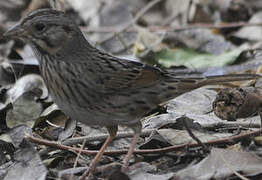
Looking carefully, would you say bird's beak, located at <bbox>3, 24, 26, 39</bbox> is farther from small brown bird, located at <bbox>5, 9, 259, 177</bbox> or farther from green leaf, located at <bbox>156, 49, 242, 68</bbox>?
green leaf, located at <bbox>156, 49, 242, 68</bbox>

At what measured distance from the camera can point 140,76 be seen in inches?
191

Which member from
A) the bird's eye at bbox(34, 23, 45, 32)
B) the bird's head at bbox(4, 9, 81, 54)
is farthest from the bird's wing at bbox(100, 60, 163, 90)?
→ the bird's eye at bbox(34, 23, 45, 32)

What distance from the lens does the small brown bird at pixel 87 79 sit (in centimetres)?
450

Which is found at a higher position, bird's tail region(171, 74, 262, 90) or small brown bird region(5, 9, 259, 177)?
small brown bird region(5, 9, 259, 177)

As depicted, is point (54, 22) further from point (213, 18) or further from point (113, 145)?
point (213, 18)

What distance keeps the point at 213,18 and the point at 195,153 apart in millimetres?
4586

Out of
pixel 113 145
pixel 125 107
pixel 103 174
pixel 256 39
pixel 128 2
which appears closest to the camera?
pixel 103 174

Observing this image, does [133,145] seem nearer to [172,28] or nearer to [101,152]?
[101,152]

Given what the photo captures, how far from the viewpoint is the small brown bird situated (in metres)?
4.50

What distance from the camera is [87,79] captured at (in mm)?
4562

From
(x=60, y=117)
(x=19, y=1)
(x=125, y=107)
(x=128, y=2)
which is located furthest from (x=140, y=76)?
(x=19, y=1)

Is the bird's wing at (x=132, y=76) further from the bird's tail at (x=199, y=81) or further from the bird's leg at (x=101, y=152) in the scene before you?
the bird's leg at (x=101, y=152)

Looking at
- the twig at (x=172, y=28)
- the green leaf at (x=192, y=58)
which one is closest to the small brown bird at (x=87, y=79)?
the green leaf at (x=192, y=58)

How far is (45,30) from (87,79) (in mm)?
455
